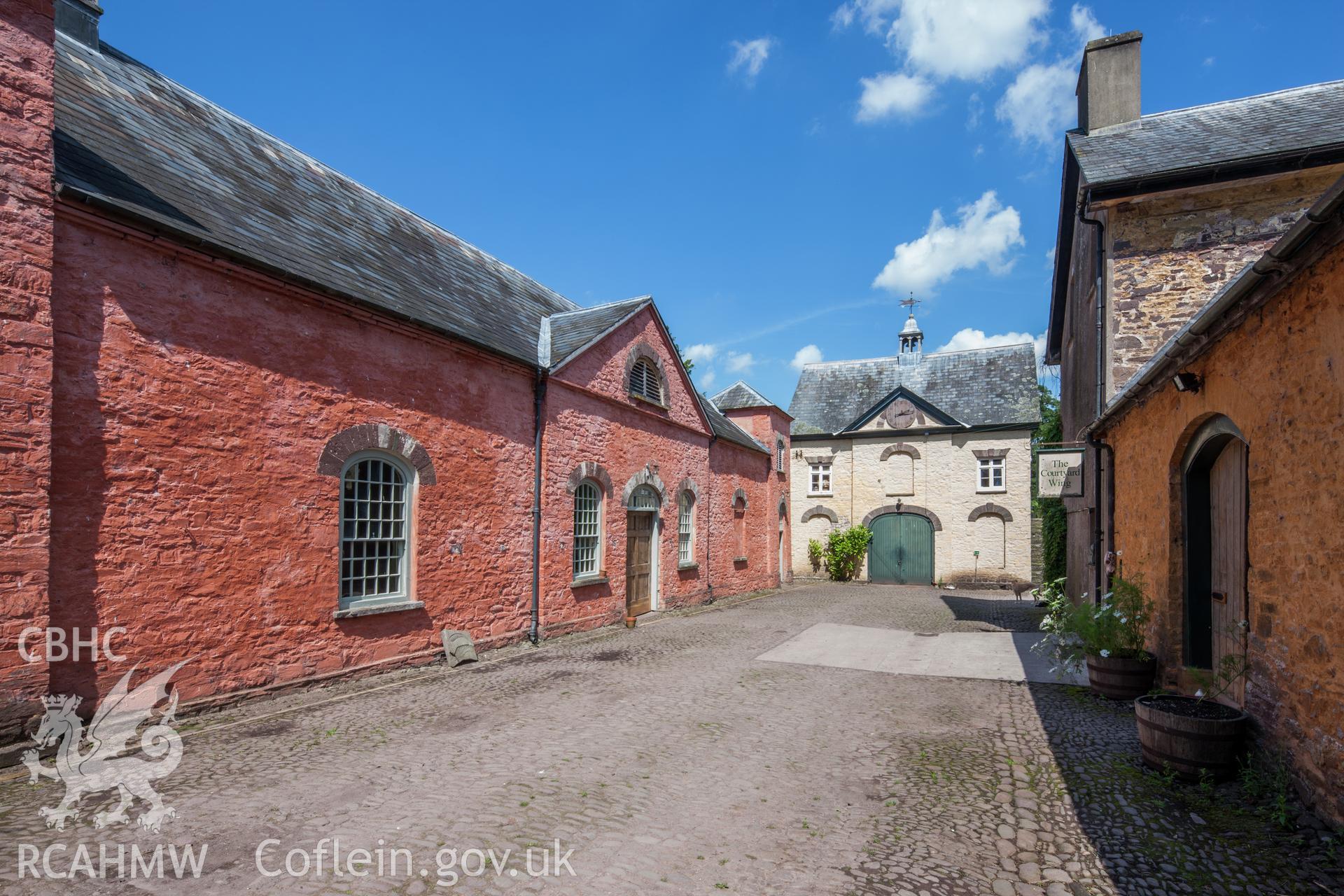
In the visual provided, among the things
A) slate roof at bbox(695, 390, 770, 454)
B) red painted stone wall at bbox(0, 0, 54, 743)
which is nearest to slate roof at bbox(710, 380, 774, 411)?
slate roof at bbox(695, 390, 770, 454)

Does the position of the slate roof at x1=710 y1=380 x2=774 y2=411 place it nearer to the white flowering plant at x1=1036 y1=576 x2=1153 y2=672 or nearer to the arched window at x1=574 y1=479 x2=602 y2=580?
the arched window at x1=574 y1=479 x2=602 y2=580

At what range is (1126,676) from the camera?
7340mm

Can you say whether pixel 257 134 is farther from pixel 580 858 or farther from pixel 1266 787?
pixel 1266 787

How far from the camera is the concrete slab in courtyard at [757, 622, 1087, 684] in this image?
9.32 metres

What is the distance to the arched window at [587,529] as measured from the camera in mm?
12781

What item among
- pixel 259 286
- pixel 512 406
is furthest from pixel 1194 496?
pixel 259 286

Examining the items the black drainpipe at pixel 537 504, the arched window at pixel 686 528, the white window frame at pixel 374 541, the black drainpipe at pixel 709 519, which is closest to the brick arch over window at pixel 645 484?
the arched window at pixel 686 528

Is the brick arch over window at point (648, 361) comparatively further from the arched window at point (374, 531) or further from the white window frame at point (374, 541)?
the arched window at point (374, 531)

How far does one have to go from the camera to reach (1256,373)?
5.05 meters

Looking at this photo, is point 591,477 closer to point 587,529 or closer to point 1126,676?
point 587,529

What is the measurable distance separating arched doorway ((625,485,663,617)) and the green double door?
13075 millimetres

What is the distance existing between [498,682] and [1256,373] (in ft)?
26.1

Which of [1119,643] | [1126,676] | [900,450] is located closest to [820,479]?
[900,450]

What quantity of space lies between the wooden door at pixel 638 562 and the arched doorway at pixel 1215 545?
940 centimetres
